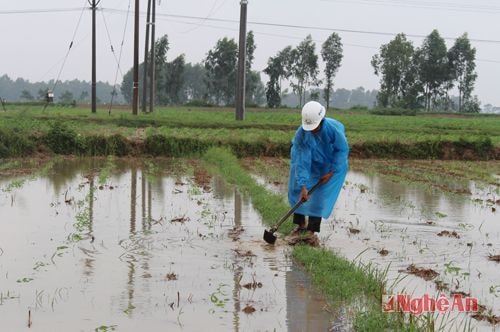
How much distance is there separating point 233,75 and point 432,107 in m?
18.1

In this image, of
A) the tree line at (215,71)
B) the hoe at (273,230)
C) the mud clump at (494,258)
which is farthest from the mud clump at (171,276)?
the tree line at (215,71)

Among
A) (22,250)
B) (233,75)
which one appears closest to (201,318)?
(22,250)

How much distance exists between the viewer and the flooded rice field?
436cm

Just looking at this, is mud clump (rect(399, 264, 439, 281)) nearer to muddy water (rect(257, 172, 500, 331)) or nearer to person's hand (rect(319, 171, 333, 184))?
muddy water (rect(257, 172, 500, 331))

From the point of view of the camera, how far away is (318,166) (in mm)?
6875

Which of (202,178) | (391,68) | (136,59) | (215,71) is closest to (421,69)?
(391,68)

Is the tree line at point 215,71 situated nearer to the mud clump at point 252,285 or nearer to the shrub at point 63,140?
the shrub at point 63,140

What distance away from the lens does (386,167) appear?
15750 millimetres

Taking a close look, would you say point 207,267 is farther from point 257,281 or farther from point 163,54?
point 163,54

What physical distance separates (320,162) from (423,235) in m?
1.59

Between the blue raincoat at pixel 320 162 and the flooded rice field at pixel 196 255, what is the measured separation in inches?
18.4

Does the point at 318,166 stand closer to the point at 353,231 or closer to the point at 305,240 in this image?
the point at 305,240

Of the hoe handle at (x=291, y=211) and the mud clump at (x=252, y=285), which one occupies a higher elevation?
the hoe handle at (x=291, y=211)

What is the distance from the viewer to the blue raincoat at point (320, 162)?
22.0ft
